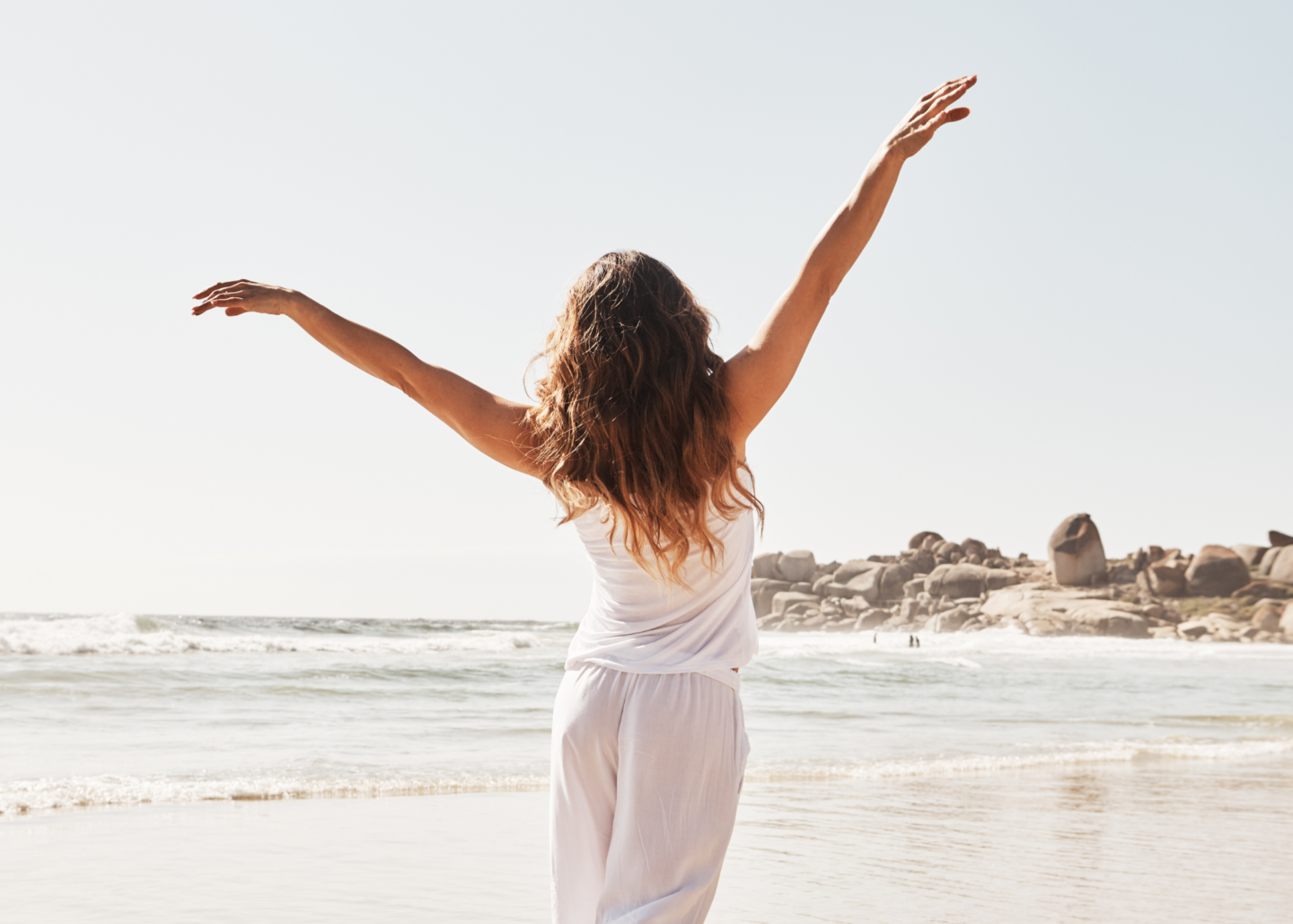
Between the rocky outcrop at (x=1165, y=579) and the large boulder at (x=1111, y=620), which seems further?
the rocky outcrop at (x=1165, y=579)

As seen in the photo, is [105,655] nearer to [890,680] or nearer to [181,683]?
[181,683]

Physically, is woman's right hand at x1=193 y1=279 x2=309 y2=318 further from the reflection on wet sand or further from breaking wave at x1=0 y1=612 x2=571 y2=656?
breaking wave at x1=0 y1=612 x2=571 y2=656

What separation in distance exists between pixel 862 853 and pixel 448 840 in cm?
229

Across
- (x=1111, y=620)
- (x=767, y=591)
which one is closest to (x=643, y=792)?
(x=1111, y=620)

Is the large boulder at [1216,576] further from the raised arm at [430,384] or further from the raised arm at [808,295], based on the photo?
the raised arm at [430,384]

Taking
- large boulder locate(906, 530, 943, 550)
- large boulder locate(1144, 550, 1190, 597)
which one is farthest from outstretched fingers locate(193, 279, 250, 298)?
large boulder locate(906, 530, 943, 550)

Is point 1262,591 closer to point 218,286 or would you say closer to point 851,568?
point 851,568

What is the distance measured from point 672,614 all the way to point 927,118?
980 millimetres

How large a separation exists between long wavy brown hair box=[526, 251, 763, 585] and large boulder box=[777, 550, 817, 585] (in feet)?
177

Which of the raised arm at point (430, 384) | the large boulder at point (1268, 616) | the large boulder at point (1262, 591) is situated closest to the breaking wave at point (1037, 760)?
the raised arm at point (430, 384)

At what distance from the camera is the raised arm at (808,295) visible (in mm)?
1674

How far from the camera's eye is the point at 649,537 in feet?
5.22

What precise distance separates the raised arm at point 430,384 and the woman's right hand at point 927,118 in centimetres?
80

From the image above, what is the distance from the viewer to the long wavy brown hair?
1603 millimetres
